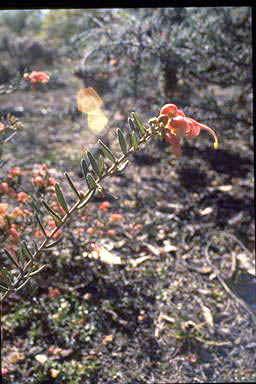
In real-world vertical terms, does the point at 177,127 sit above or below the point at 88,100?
above

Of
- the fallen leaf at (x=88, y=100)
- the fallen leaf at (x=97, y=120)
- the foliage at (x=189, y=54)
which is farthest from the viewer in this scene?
the fallen leaf at (x=88, y=100)

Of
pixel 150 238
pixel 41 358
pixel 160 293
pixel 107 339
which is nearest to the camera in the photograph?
pixel 41 358

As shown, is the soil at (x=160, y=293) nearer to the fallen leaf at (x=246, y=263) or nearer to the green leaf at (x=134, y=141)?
the fallen leaf at (x=246, y=263)

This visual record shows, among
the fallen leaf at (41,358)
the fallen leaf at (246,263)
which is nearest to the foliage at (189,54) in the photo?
the fallen leaf at (246,263)

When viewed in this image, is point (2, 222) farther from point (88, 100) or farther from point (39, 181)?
point (88, 100)

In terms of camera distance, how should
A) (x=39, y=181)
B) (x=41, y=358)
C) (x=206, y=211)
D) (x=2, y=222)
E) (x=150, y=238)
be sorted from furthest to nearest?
(x=206, y=211) < (x=150, y=238) < (x=39, y=181) < (x=41, y=358) < (x=2, y=222)

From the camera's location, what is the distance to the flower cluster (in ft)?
A: 3.61

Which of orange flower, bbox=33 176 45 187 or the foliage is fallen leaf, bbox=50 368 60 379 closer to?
orange flower, bbox=33 176 45 187

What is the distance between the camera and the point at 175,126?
3.63 feet

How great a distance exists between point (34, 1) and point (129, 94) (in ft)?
10.2

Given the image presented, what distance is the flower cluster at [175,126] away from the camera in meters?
1.10

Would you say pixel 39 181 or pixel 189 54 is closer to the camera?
pixel 39 181

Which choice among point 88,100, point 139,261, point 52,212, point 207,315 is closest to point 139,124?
point 52,212

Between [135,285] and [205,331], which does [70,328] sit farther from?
[205,331]
